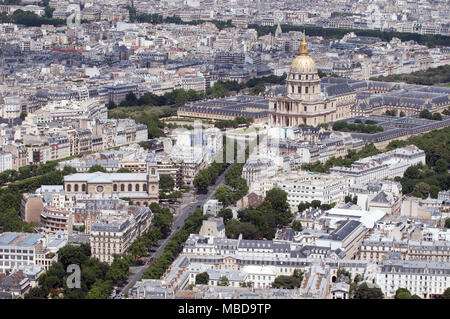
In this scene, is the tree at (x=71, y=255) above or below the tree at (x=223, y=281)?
below

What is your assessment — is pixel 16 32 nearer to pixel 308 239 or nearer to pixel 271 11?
pixel 271 11

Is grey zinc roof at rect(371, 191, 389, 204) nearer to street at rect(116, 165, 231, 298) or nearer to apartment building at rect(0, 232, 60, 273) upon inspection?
street at rect(116, 165, 231, 298)

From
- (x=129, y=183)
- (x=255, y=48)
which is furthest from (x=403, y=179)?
(x=255, y=48)

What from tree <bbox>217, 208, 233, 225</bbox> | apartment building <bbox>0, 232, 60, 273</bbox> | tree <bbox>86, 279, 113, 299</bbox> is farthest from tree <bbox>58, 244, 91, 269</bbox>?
tree <bbox>217, 208, 233, 225</bbox>

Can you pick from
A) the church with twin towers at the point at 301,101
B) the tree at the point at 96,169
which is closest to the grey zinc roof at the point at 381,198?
the tree at the point at 96,169

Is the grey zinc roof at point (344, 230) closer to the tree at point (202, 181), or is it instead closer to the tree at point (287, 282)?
the tree at point (287, 282)

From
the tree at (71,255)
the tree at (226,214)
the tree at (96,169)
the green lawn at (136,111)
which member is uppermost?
the tree at (71,255)
